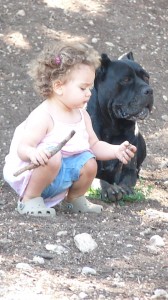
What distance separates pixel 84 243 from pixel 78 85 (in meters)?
1.04

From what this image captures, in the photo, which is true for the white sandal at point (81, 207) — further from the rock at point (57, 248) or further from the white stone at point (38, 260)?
the white stone at point (38, 260)

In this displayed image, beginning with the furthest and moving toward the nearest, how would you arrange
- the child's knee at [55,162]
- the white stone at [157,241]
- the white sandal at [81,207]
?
the white sandal at [81,207], the child's knee at [55,162], the white stone at [157,241]

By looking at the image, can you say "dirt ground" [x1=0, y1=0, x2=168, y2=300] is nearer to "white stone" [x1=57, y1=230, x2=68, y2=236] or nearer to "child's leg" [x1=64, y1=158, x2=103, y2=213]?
"white stone" [x1=57, y1=230, x2=68, y2=236]

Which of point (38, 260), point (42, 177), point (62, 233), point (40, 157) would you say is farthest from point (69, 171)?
point (38, 260)

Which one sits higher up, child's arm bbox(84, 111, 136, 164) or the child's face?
the child's face

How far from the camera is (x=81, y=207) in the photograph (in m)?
4.52

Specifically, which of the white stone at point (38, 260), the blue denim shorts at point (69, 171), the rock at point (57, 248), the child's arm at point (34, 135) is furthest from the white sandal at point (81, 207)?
the white stone at point (38, 260)

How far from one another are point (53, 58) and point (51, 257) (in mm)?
1308

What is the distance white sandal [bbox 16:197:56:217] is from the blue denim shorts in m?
0.15

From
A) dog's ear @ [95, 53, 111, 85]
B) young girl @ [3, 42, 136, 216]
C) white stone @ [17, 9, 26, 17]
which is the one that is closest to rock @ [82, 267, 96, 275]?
young girl @ [3, 42, 136, 216]

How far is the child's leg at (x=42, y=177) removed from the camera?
419 cm

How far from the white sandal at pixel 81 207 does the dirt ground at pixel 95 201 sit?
0.07 metres

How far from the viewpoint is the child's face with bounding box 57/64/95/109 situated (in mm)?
4246

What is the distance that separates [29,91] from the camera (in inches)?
290
